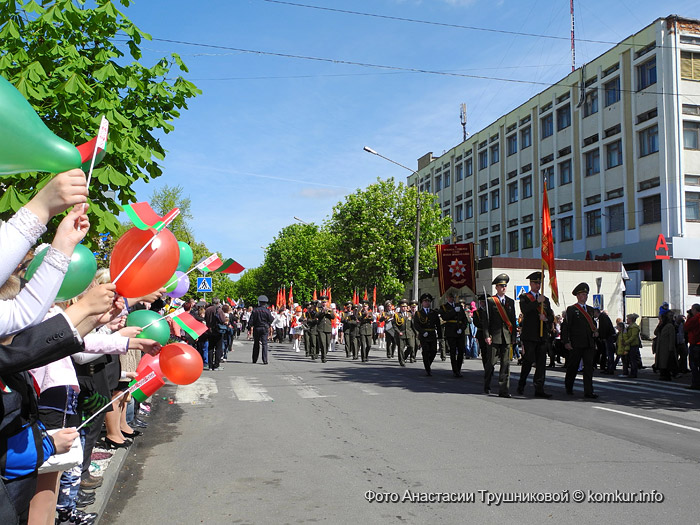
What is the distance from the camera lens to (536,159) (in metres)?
49.9

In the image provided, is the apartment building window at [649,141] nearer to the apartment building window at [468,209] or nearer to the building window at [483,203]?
the building window at [483,203]

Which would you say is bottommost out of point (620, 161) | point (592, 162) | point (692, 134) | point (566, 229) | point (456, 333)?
point (456, 333)

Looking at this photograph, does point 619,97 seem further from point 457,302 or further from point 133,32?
point 133,32

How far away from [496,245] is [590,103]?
1730 centimetres

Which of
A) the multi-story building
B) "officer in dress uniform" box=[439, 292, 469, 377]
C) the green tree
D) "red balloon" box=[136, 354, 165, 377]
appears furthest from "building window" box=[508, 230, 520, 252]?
"red balloon" box=[136, 354, 165, 377]

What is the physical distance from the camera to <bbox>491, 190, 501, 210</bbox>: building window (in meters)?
56.6

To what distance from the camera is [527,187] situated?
51812 millimetres

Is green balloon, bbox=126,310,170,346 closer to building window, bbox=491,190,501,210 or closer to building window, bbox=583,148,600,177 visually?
building window, bbox=583,148,600,177

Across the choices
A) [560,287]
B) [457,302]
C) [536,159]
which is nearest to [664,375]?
[457,302]

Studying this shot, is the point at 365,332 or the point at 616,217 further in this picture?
the point at 616,217

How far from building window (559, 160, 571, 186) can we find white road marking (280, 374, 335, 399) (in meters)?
36.7

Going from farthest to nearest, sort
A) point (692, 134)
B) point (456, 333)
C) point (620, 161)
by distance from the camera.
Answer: point (620, 161)
point (692, 134)
point (456, 333)

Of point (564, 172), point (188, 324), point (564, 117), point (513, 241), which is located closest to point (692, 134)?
point (564, 172)

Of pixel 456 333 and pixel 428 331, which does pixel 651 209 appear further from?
pixel 456 333
